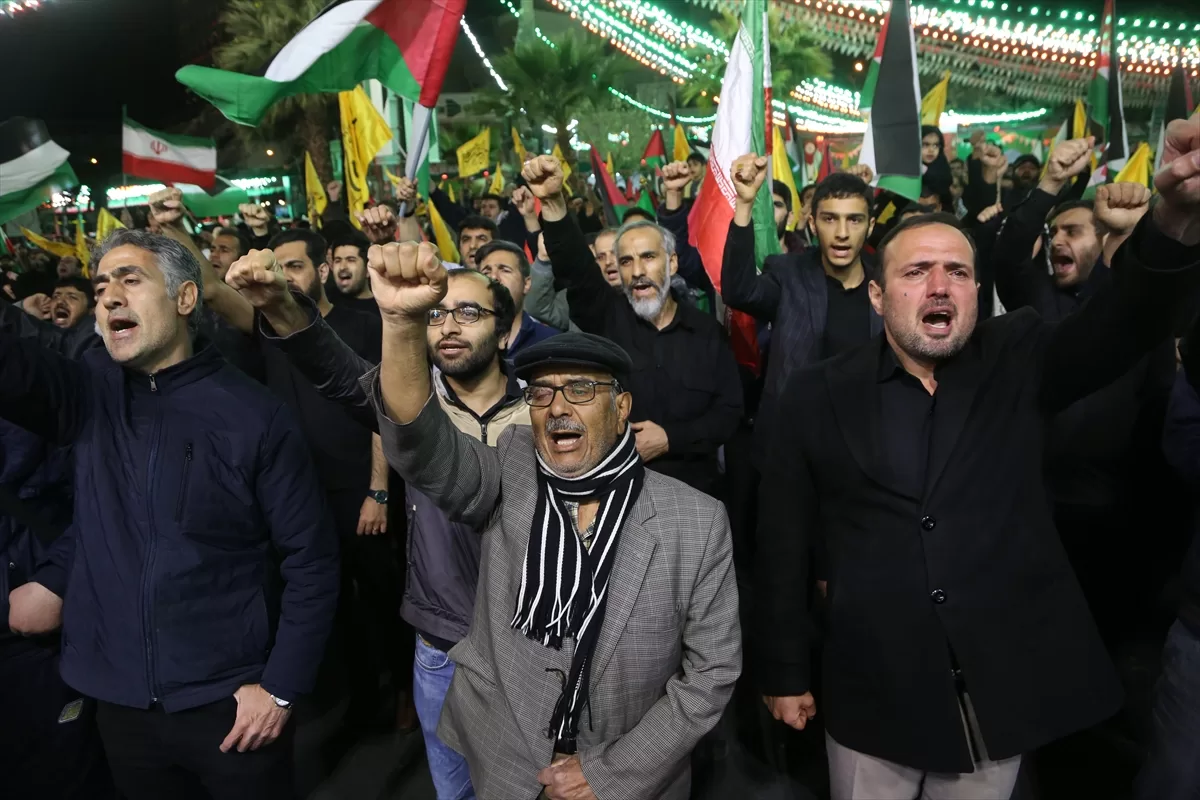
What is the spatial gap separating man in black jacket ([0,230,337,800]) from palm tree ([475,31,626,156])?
111 feet

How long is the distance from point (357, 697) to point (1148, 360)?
13.0 feet

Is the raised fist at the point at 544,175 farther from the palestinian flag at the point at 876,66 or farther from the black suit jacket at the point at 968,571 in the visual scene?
the palestinian flag at the point at 876,66

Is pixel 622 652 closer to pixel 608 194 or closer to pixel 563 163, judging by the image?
pixel 563 163

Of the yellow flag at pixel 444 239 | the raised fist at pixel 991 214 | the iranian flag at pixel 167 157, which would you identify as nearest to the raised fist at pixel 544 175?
the yellow flag at pixel 444 239

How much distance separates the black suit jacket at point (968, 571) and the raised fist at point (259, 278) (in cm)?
164

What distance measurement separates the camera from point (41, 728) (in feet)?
9.30

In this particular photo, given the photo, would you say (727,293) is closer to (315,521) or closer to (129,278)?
(315,521)

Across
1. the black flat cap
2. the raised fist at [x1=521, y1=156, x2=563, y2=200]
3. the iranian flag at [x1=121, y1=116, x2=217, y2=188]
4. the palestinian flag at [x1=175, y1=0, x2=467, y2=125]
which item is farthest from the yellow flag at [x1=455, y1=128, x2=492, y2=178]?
the black flat cap

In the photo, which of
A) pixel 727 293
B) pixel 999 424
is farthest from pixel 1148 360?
pixel 727 293

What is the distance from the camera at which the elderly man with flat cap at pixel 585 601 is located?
2006 millimetres

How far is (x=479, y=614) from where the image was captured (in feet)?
7.45

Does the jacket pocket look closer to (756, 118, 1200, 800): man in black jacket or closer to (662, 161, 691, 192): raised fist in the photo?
(756, 118, 1200, 800): man in black jacket

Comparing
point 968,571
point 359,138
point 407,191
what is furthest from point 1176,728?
point 359,138

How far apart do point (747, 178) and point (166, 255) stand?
7.62ft
